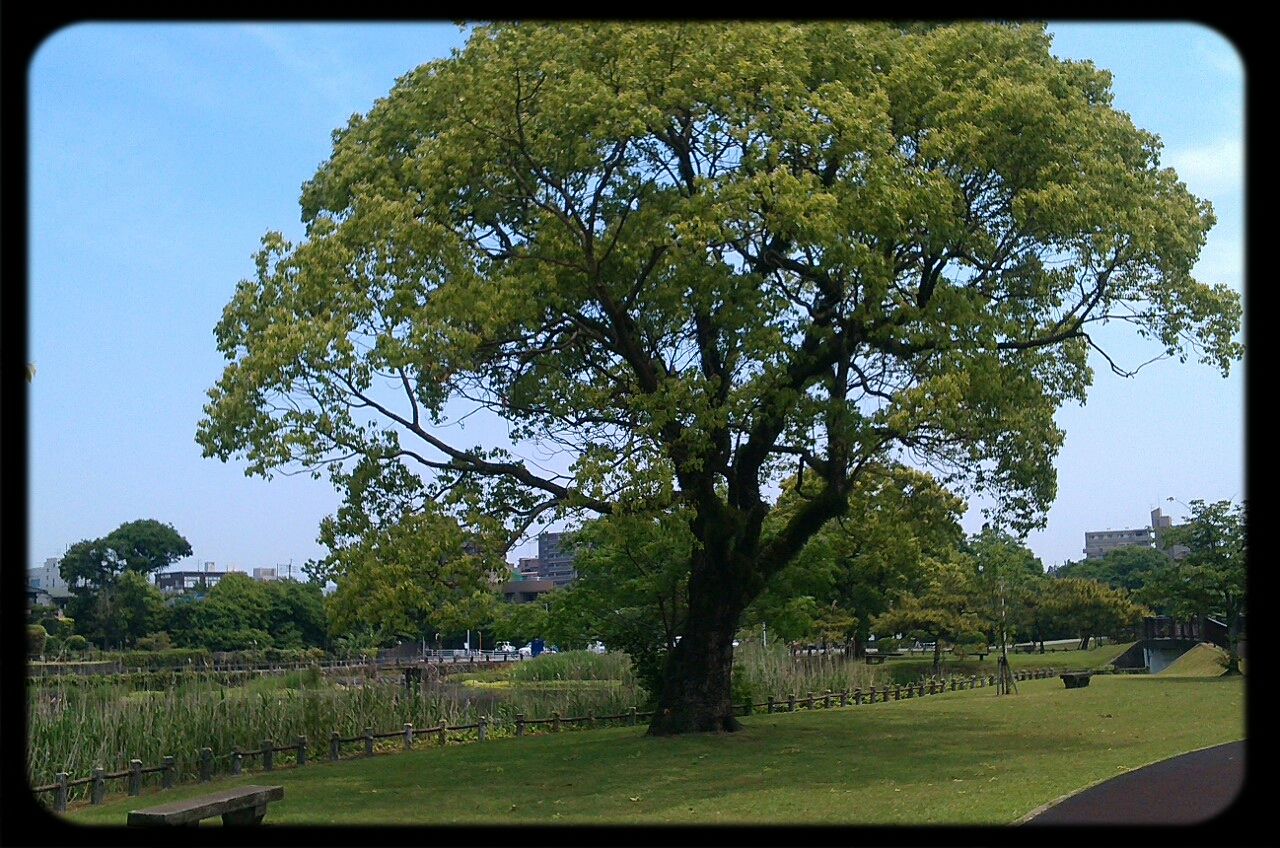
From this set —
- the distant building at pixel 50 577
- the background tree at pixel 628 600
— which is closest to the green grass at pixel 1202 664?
the background tree at pixel 628 600

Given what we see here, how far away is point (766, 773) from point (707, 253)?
5341 mm

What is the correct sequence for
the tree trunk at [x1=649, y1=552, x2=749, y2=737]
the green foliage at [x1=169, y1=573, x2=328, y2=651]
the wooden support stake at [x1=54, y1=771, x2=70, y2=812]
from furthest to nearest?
the green foliage at [x1=169, y1=573, x2=328, y2=651] < the tree trunk at [x1=649, y1=552, x2=749, y2=737] < the wooden support stake at [x1=54, y1=771, x2=70, y2=812]

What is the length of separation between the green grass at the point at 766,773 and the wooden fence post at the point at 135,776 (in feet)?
0.53

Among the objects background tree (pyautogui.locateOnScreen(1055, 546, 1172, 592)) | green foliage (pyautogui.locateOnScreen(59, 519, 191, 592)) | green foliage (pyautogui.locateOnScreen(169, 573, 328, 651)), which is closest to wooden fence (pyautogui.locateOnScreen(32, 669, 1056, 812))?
green foliage (pyautogui.locateOnScreen(169, 573, 328, 651))

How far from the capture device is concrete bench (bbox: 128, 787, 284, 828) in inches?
339

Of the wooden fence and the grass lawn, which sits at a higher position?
the wooden fence

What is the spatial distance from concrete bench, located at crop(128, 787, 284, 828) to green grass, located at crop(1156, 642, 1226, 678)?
89.4 feet

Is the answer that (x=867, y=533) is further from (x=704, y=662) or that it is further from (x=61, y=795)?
(x=61, y=795)

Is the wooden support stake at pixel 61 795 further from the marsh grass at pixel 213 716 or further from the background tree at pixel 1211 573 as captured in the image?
the background tree at pixel 1211 573

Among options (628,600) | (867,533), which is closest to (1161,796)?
(867,533)

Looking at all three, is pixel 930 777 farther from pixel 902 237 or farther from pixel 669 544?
pixel 669 544

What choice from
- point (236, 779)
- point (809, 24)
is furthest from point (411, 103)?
point (236, 779)

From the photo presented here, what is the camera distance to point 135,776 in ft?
43.5

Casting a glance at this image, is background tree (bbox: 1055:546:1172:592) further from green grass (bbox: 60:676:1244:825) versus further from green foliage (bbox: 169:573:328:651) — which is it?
green grass (bbox: 60:676:1244:825)
